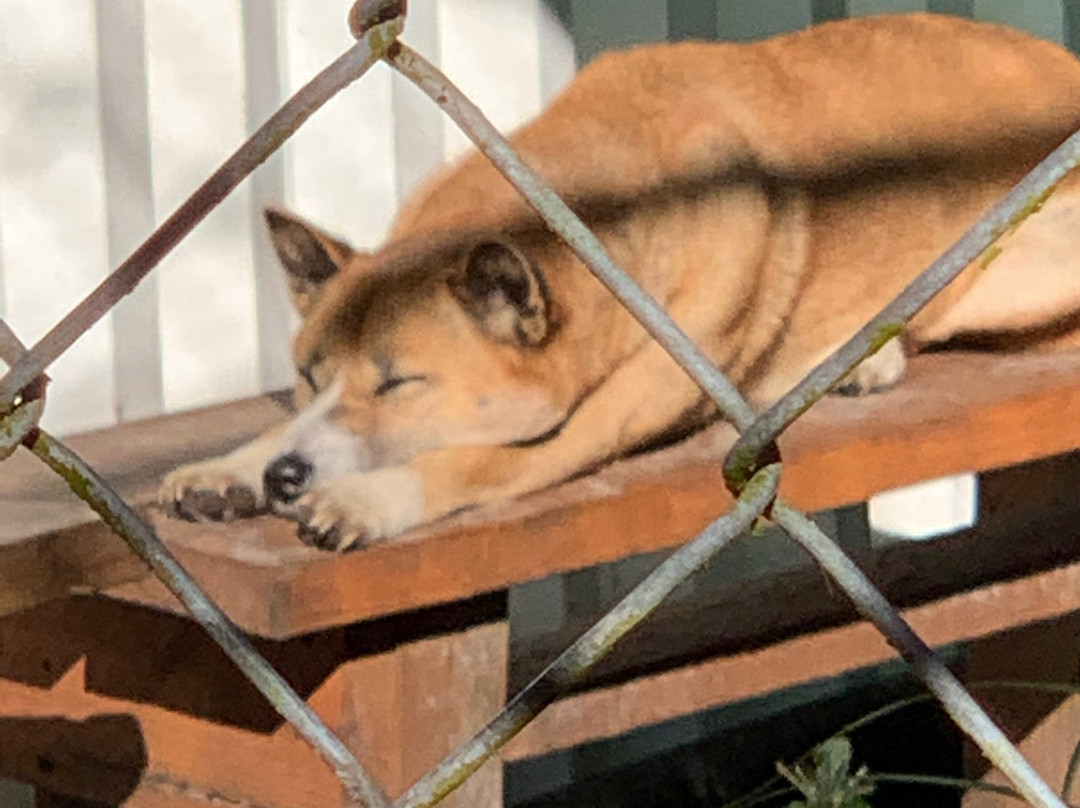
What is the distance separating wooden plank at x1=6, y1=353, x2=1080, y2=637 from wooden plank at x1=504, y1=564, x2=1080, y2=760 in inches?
5.1

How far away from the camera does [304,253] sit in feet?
3.37

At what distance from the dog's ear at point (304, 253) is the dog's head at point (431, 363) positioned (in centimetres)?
4

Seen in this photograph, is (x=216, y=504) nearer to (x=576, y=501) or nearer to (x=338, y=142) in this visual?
(x=576, y=501)

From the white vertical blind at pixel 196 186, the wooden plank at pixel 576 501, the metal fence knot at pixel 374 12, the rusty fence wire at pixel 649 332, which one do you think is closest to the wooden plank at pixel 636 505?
the wooden plank at pixel 576 501

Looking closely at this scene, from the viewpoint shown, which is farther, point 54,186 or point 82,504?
point 54,186

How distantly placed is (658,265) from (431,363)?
0.18 m

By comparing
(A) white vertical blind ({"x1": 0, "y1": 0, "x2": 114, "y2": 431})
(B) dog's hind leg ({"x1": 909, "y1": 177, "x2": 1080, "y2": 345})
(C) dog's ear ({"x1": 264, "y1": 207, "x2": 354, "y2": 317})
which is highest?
(A) white vertical blind ({"x1": 0, "y1": 0, "x2": 114, "y2": 431})

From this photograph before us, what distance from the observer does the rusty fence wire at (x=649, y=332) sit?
1.66 feet

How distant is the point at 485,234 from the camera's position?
3.28 feet

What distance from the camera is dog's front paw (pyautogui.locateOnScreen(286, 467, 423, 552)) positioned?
824 millimetres

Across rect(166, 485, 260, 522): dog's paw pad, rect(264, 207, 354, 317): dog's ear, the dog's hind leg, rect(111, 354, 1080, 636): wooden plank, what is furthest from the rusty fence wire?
the dog's hind leg

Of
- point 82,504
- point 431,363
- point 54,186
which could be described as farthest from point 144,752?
point 54,186

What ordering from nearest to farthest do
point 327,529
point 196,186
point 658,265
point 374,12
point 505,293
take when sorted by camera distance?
point 374,12 < point 327,529 < point 505,293 < point 658,265 < point 196,186

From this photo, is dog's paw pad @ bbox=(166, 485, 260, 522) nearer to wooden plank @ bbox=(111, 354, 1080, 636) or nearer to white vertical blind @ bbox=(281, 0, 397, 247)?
wooden plank @ bbox=(111, 354, 1080, 636)
